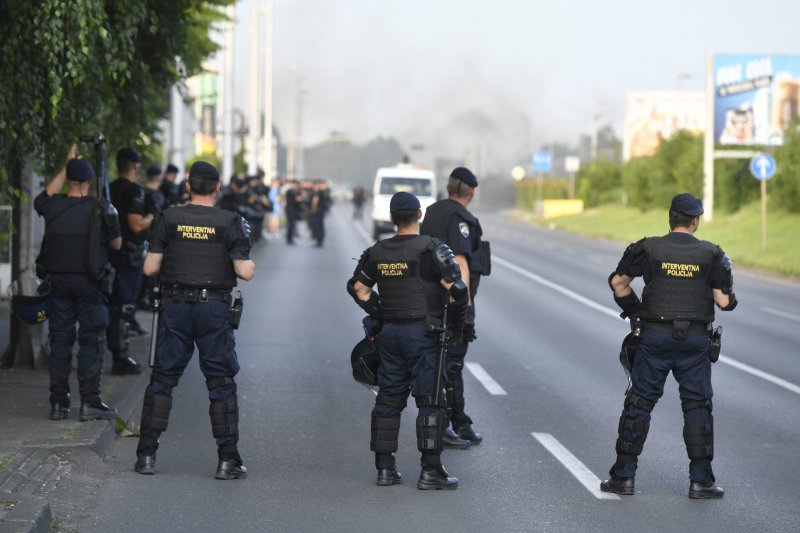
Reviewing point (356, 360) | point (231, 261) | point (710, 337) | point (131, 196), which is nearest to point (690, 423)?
point (710, 337)

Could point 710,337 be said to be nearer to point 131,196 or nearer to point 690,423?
point 690,423

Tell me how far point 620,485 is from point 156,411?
8.95 ft

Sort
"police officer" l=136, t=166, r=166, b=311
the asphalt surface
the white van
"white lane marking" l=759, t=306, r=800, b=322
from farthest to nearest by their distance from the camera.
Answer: the white van
"white lane marking" l=759, t=306, r=800, b=322
"police officer" l=136, t=166, r=166, b=311
the asphalt surface

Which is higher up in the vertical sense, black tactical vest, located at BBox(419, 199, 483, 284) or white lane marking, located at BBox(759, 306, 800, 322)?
black tactical vest, located at BBox(419, 199, 483, 284)

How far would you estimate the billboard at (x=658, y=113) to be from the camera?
78625 millimetres

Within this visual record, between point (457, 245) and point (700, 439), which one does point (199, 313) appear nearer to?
point (457, 245)

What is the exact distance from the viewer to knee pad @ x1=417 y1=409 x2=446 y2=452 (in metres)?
7.89

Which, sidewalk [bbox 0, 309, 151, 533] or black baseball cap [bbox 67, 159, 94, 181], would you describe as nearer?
sidewalk [bbox 0, 309, 151, 533]

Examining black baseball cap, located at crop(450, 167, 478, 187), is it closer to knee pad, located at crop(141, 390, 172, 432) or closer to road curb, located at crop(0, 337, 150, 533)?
knee pad, located at crop(141, 390, 172, 432)

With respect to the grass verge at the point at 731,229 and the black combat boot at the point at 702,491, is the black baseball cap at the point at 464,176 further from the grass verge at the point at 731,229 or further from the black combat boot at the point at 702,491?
the grass verge at the point at 731,229

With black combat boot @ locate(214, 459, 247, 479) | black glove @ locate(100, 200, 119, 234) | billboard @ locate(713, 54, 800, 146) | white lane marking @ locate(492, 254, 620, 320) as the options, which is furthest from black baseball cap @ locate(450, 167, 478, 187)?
billboard @ locate(713, 54, 800, 146)

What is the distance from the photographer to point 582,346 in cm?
1584

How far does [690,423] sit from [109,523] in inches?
129

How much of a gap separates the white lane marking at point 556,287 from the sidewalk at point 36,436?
984 centimetres
